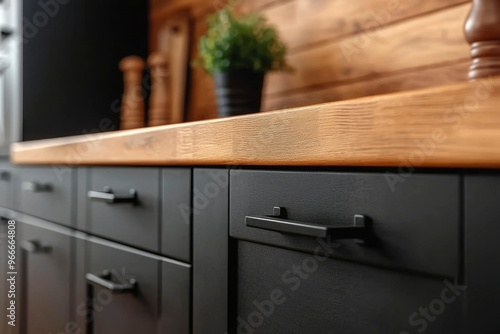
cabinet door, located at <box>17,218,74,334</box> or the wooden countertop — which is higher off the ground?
the wooden countertop

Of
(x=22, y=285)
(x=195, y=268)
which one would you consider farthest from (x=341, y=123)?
(x=22, y=285)

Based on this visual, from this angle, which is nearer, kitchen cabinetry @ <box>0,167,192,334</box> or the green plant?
kitchen cabinetry @ <box>0,167,192,334</box>

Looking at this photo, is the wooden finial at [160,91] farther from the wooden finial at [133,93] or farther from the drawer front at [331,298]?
the drawer front at [331,298]

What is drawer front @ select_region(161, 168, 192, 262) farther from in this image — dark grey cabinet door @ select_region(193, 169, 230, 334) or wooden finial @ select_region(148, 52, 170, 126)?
wooden finial @ select_region(148, 52, 170, 126)

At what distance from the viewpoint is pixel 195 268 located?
91 cm

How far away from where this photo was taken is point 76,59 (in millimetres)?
2201

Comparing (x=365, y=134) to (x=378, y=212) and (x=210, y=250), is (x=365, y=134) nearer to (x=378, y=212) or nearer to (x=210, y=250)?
(x=378, y=212)

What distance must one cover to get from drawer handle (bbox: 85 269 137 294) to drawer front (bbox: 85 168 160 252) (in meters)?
0.07

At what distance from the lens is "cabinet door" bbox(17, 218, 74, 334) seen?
53.9 inches

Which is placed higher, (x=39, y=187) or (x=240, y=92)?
(x=240, y=92)

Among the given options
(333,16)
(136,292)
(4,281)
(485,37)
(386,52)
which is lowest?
(4,281)

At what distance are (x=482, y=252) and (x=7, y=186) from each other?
1658mm

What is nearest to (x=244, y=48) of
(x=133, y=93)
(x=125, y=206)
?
(x=125, y=206)

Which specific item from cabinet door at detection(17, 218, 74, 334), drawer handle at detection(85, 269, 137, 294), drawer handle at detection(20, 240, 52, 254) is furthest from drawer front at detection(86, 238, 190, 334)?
drawer handle at detection(20, 240, 52, 254)
